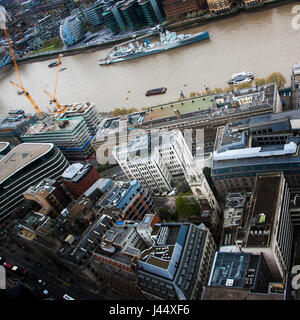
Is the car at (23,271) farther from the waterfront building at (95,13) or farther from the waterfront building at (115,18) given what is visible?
the waterfront building at (95,13)

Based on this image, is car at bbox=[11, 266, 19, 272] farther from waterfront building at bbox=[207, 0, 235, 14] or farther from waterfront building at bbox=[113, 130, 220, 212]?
waterfront building at bbox=[207, 0, 235, 14]

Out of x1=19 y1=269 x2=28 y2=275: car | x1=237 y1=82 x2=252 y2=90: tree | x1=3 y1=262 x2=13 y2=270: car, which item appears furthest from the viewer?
x1=237 y1=82 x2=252 y2=90: tree

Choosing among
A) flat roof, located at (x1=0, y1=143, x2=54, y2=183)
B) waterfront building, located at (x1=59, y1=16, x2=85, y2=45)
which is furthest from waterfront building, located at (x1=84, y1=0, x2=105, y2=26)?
flat roof, located at (x1=0, y1=143, x2=54, y2=183)

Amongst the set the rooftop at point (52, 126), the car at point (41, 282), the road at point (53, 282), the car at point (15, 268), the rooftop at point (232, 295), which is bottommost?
the road at point (53, 282)

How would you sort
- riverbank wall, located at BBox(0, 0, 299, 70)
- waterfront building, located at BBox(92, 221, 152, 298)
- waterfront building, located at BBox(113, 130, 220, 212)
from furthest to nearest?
riverbank wall, located at BBox(0, 0, 299, 70) < waterfront building, located at BBox(113, 130, 220, 212) < waterfront building, located at BBox(92, 221, 152, 298)

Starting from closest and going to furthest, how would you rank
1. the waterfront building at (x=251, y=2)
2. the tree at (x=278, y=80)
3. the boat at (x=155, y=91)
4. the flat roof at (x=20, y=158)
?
the flat roof at (x=20, y=158), the tree at (x=278, y=80), the boat at (x=155, y=91), the waterfront building at (x=251, y=2)

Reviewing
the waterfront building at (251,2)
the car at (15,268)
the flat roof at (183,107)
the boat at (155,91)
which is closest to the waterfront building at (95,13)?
the waterfront building at (251,2)

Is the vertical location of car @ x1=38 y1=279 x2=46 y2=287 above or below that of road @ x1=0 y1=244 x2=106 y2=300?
above
